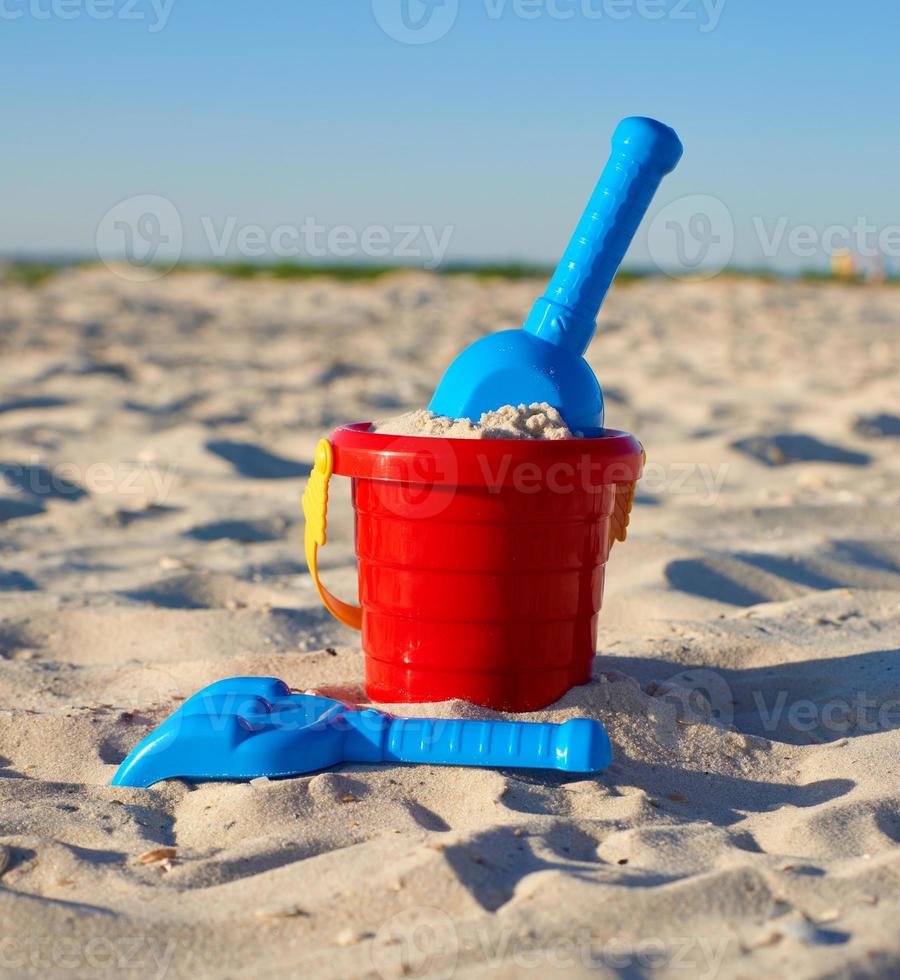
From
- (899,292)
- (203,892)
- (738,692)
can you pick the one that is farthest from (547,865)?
(899,292)

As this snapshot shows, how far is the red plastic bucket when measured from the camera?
176 cm

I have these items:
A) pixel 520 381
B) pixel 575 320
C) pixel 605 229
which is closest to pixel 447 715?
pixel 520 381

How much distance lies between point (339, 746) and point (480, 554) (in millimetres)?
364

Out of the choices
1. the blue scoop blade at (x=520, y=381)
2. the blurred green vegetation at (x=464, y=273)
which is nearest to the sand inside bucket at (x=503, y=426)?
the blue scoop blade at (x=520, y=381)

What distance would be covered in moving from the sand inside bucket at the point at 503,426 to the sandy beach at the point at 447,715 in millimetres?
439

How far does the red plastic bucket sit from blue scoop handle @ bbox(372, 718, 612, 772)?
6.1 inches

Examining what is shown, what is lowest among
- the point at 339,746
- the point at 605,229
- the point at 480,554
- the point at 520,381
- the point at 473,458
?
the point at 339,746

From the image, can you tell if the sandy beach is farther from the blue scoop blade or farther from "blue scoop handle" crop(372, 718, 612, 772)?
the blue scoop blade

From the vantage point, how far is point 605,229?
6.42 feet

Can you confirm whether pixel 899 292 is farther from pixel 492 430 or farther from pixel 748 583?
pixel 492 430

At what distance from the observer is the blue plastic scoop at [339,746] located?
1688 millimetres

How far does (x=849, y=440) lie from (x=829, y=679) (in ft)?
8.94

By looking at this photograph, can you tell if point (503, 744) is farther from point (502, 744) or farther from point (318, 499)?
point (318, 499)

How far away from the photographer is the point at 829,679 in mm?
2125
